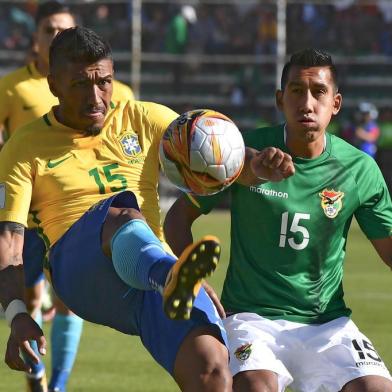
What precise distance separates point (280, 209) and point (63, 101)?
1183mm

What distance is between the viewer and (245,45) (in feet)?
87.3

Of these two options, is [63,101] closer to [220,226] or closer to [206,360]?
[206,360]

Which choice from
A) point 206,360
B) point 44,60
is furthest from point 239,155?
point 44,60

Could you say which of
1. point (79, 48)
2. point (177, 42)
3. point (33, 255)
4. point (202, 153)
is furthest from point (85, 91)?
point (177, 42)

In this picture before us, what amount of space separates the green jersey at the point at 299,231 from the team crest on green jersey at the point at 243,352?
284mm

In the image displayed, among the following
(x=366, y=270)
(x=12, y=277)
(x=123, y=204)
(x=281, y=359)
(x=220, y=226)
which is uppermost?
(x=123, y=204)

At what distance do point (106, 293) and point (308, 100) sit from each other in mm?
1401

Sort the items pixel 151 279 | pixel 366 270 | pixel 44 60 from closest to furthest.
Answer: pixel 151 279 → pixel 44 60 → pixel 366 270

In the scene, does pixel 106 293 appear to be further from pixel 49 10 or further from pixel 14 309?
pixel 49 10

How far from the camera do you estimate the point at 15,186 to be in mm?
5770

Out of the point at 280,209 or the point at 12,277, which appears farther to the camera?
the point at 280,209

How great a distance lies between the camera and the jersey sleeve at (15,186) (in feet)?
18.8

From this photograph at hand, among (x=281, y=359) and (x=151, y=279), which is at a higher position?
(x=151, y=279)

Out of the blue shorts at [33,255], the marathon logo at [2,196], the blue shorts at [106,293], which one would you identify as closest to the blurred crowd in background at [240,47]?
the blue shorts at [33,255]
